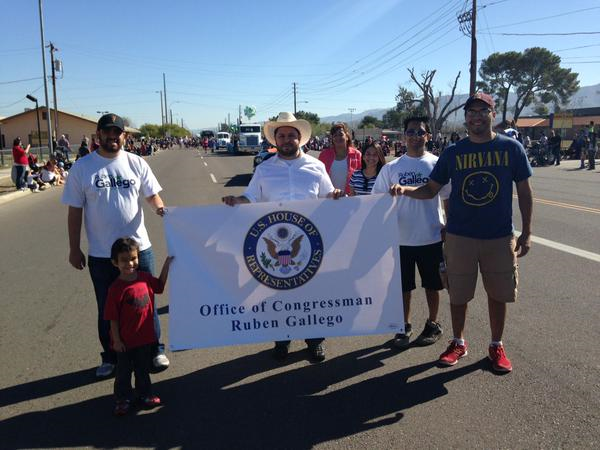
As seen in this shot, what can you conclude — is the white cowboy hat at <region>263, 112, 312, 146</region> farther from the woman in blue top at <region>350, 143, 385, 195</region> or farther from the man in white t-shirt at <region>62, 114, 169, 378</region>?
the man in white t-shirt at <region>62, 114, 169, 378</region>

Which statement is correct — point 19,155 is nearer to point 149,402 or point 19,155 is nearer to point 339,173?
point 339,173

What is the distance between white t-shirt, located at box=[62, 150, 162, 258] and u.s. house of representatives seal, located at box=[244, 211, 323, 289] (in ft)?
2.90

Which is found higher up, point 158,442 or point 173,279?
point 173,279

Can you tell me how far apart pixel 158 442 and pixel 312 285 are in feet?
4.67

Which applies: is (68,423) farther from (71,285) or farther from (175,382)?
(71,285)

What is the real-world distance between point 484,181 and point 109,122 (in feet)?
8.68

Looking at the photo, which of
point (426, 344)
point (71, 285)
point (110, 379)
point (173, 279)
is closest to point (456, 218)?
point (426, 344)

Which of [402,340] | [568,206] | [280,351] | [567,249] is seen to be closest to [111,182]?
[280,351]

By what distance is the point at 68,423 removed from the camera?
122 inches

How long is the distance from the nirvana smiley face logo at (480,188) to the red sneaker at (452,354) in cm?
111

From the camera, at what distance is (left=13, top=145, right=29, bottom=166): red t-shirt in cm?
1595

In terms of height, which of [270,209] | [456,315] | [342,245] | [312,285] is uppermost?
[270,209]

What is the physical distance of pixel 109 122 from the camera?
11.2ft

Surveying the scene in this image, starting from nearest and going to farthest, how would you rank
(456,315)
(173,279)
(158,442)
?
(158,442) → (173,279) → (456,315)
